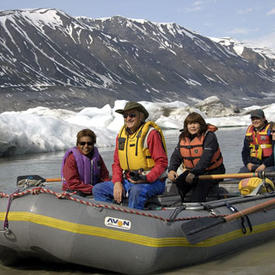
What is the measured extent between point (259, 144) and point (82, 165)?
292cm

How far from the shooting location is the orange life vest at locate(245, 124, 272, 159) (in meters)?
6.91

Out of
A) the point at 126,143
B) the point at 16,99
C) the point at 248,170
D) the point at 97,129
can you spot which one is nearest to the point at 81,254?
the point at 126,143

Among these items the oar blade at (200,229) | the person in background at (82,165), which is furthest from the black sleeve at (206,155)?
the person in background at (82,165)

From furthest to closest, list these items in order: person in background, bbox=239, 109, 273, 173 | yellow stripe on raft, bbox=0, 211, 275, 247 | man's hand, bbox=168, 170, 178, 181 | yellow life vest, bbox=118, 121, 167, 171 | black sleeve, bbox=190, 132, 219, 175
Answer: person in background, bbox=239, 109, 273, 173
man's hand, bbox=168, 170, 178, 181
black sleeve, bbox=190, 132, 219, 175
yellow life vest, bbox=118, 121, 167, 171
yellow stripe on raft, bbox=0, 211, 275, 247

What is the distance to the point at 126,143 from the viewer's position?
4.99 meters

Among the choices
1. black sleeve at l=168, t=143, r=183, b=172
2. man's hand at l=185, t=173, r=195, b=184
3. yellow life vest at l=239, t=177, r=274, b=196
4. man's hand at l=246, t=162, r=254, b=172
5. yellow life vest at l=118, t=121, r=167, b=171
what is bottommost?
yellow life vest at l=239, t=177, r=274, b=196

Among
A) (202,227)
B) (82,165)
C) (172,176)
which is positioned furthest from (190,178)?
(82,165)

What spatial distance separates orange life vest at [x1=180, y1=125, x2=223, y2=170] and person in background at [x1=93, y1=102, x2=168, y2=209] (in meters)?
0.76

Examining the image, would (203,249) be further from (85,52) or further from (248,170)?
(85,52)

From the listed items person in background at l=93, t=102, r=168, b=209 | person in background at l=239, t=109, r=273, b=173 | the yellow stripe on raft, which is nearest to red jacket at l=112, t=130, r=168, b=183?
person in background at l=93, t=102, r=168, b=209

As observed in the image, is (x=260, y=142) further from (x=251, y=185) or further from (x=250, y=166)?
(x=251, y=185)

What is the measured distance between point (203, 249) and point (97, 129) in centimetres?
1925

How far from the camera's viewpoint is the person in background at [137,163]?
15.8 ft

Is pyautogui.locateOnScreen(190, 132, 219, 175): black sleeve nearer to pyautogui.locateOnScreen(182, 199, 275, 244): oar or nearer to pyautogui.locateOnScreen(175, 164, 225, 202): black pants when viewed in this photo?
pyautogui.locateOnScreen(175, 164, 225, 202): black pants
